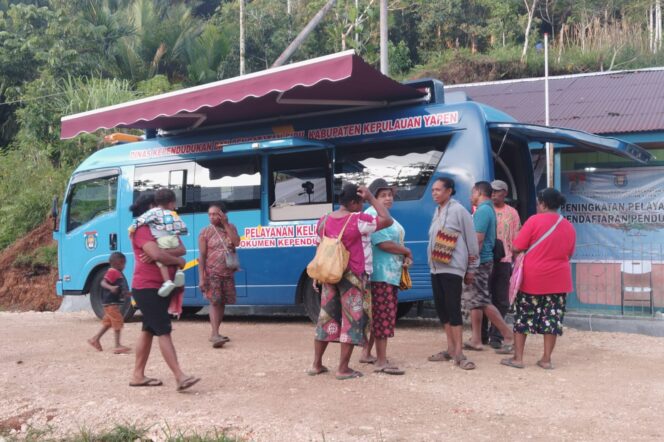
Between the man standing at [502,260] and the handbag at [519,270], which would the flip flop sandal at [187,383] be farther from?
the man standing at [502,260]

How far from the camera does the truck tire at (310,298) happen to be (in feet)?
28.7

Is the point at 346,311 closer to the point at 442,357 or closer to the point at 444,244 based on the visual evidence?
the point at 444,244

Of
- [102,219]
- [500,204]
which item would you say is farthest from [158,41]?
[500,204]

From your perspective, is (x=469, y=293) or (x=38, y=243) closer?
(x=469, y=293)

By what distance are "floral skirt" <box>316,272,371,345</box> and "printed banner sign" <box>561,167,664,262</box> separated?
500 cm

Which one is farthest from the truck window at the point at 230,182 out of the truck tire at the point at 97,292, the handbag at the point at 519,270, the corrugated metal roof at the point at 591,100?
the corrugated metal roof at the point at 591,100

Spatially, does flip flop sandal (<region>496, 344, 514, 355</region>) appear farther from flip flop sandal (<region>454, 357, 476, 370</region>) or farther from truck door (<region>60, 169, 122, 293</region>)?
truck door (<region>60, 169, 122, 293</region>)

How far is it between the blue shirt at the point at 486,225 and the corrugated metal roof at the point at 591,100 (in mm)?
4448

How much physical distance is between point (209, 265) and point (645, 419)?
4468mm

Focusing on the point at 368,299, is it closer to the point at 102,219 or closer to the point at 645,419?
the point at 645,419

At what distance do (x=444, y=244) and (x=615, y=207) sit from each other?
5.37 m

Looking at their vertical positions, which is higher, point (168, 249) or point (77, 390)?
point (168, 249)

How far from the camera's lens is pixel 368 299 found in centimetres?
580

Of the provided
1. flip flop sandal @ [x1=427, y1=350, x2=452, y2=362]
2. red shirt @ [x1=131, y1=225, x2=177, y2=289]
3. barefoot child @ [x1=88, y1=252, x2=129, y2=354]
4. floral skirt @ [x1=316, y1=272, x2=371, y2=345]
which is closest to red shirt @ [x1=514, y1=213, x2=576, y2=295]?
flip flop sandal @ [x1=427, y1=350, x2=452, y2=362]
